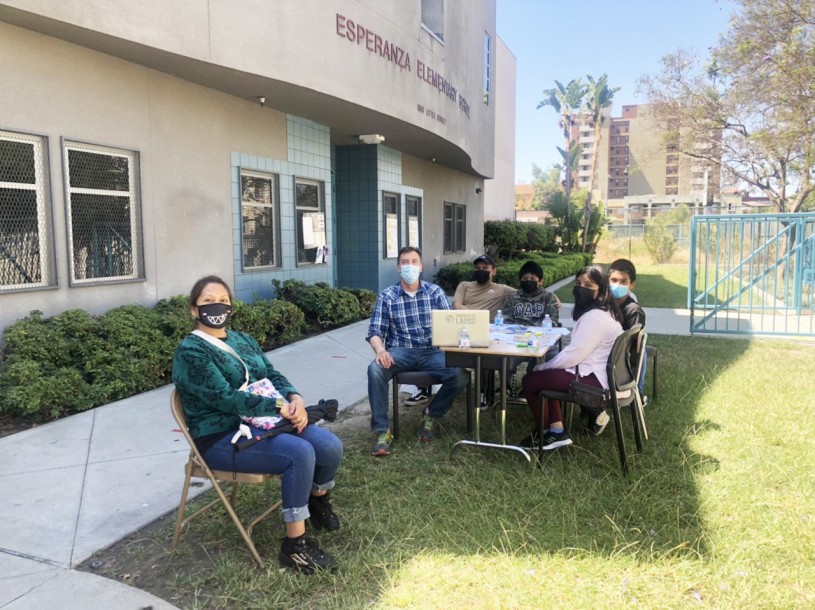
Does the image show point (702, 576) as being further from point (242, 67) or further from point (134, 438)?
point (242, 67)

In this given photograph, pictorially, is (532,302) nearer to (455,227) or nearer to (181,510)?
(181,510)

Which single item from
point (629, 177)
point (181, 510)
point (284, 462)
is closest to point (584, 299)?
point (284, 462)

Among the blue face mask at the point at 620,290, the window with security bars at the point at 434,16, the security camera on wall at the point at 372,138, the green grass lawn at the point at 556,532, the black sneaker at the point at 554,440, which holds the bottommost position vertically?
the green grass lawn at the point at 556,532

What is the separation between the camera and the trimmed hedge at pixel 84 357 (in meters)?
5.27

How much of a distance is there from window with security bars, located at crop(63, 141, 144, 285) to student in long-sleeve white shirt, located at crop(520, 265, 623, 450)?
499 centimetres

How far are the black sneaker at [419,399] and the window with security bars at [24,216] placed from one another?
3842 mm

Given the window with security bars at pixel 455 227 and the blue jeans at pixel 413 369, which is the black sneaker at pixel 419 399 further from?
the window with security bars at pixel 455 227

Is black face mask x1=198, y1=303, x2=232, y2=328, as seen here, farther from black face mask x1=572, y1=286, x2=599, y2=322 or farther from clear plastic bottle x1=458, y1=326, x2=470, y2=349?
black face mask x1=572, y1=286, x2=599, y2=322

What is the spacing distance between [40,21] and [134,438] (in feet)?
12.7

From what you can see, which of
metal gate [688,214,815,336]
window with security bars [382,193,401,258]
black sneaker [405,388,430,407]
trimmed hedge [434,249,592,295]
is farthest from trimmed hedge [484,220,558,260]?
black sneaker [405,388,430,407]

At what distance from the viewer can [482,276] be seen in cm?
630

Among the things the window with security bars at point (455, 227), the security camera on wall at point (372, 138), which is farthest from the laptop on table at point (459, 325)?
the window with security bars at point (455, 227)

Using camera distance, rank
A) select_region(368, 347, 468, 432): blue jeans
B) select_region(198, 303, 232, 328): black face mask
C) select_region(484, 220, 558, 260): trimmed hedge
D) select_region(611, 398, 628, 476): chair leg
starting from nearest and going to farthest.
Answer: select_region(198, 303, 232, 328): black face mask, select_region(611, 398, 628, 476): chair leg, select_region(368, 347, 468, 432): blue jeans, select_region(484, 220, 558, 260): trimmed hedge

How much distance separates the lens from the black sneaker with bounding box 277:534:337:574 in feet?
10.0
